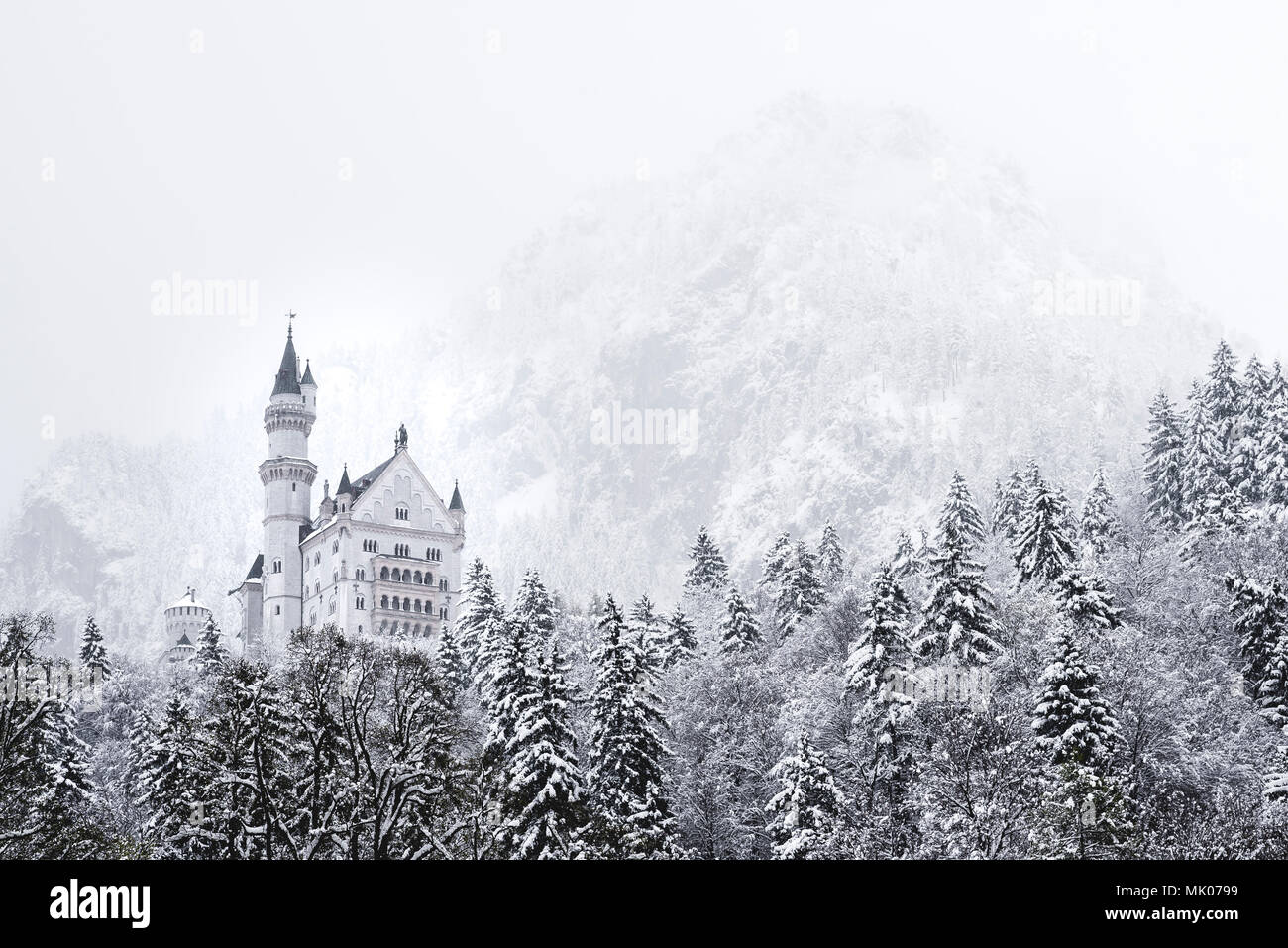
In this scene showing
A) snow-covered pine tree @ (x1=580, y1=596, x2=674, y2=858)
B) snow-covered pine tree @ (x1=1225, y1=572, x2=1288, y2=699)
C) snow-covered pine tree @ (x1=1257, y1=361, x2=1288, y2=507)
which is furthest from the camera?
snow-covered pine tree @ (x1=1257, y1=361, x2=1288, y2=507)

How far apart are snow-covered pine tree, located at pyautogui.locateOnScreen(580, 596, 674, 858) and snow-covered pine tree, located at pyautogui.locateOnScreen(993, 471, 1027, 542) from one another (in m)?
35.1

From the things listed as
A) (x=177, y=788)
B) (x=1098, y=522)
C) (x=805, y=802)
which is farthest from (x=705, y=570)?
(x=177, y=788)

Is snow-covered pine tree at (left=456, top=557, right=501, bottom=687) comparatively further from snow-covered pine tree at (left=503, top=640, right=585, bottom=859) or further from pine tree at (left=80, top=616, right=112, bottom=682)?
snow-covered pine tree at (left=503, top=640, right=585, bottom=859)

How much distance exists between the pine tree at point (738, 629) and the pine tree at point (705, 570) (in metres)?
19.0

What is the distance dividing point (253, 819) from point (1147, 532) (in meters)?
61.3

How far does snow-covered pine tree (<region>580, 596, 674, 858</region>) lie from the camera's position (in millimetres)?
55344

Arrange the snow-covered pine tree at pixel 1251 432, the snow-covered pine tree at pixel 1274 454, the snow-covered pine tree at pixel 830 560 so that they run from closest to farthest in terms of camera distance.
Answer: the snow-covered pine tree at pixel 1274 454 < the snow-covered pine tree at pixel 1251 432 < the snow-covered pine tree at pixel 830 560

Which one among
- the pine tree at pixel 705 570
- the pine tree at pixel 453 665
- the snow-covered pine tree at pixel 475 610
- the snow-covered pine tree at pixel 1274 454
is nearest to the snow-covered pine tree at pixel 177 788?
the pine tree at pixel 453 665

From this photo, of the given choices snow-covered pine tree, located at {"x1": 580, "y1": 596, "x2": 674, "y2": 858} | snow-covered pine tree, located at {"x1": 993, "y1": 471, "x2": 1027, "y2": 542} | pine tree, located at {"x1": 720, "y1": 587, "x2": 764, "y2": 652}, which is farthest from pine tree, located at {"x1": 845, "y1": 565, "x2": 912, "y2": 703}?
snow-covered pine tree, located at {"x1": 993, "y1": 471, "x2": 1027, "y2": 542}

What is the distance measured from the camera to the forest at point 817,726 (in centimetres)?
4903

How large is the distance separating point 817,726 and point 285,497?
104m

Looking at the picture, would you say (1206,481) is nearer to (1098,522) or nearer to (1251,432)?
(1251,432)

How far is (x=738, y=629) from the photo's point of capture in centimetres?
8325

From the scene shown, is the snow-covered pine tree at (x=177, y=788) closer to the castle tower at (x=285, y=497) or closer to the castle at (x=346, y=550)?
the castle at (x=346, y=550)
